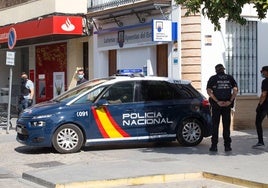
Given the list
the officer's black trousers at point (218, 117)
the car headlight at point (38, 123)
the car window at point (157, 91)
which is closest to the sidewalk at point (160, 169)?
the officer's black trousers at point (218, 117)

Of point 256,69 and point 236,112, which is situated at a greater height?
point 256,69

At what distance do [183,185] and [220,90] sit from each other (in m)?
3.54

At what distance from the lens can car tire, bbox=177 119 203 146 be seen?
44.7 ft

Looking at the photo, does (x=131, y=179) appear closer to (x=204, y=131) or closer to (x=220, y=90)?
(x=220, y=90)

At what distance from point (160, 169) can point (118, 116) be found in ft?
10.1

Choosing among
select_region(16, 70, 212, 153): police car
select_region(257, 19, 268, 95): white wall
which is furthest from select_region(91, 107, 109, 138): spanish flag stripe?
select_region(257, 19, 268, 95): white wall

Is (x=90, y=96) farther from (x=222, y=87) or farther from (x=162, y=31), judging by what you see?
(x=162, y=31)

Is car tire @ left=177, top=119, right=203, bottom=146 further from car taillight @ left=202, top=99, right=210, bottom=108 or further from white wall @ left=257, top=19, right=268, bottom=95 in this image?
white wall @ left=257, top=19, right=268, bottom=95

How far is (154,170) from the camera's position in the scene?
10062 mm

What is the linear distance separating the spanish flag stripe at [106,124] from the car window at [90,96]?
0.34 metres

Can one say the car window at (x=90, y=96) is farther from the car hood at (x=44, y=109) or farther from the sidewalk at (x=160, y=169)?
the sidewalk at (x=160, y=169)

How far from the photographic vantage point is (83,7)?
21938 millimetres

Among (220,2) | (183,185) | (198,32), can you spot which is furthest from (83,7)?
(183,185)

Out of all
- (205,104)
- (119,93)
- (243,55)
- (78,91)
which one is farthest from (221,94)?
(243,55)
